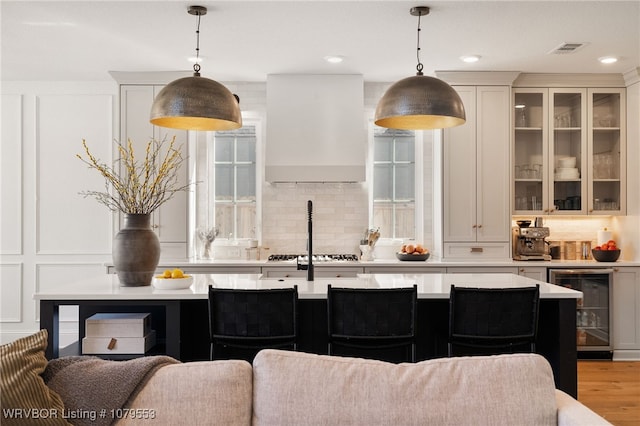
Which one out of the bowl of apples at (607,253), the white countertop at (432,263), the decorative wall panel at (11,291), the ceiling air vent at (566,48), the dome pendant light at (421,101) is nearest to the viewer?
the dome pendant light at (421,101)

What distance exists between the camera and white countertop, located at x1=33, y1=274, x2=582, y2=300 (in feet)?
9.61

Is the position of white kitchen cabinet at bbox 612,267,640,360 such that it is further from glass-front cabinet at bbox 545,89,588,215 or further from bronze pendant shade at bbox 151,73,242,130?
bronze pendant shade at bbox 151,73,242,130

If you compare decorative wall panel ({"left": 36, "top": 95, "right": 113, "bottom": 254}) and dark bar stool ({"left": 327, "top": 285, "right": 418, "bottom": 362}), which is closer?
dark bar stool ({"left": 327, "top": 285, "right": 418, "bottom": 362})

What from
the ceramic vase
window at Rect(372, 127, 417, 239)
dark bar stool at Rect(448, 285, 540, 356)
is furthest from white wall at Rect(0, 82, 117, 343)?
dark bar stool at Rect(448, 285, 540, 356)

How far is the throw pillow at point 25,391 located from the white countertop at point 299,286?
1.43 metres

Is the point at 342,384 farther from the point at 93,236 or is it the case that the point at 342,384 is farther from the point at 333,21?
the point at 93,236

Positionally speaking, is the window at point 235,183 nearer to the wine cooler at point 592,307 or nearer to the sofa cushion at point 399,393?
the wine cooler at point 592,307

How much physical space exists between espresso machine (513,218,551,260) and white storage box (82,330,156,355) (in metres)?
3.71

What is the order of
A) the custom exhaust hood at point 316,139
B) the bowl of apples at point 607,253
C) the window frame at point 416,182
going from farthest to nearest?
1. the window frame at point 416,182
2. the custom exhaust hood at point 316,139
3. the bowl of apples at point 607,253

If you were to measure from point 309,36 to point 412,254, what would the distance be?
2.23m

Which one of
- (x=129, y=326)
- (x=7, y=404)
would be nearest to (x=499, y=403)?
(x=7, y=404)

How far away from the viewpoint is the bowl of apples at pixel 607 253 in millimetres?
5039

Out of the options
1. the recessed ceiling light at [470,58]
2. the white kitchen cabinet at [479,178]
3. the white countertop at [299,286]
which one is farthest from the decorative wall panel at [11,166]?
the recessed ceiling light at [470,58]

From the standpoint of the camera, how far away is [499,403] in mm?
1566
